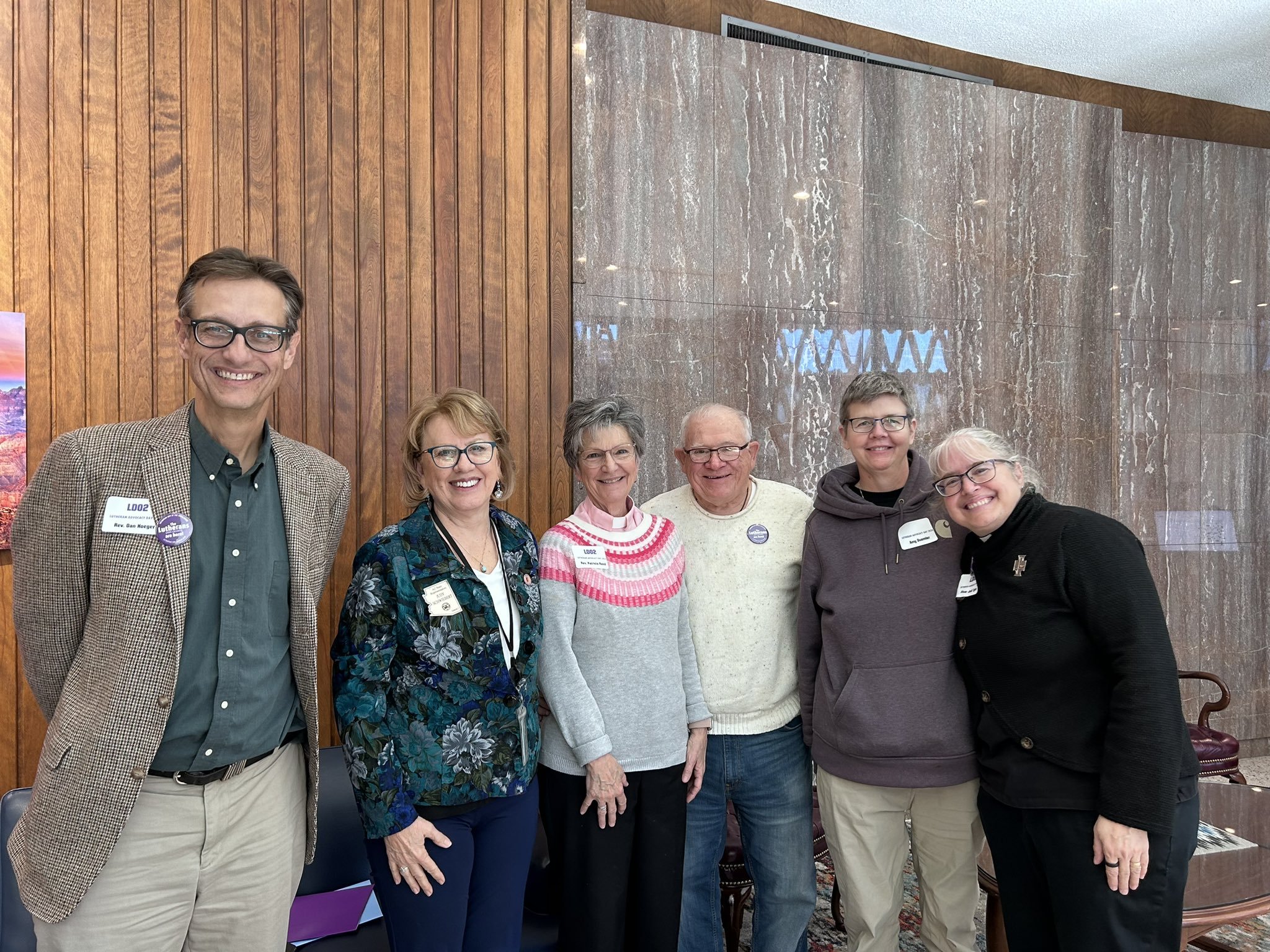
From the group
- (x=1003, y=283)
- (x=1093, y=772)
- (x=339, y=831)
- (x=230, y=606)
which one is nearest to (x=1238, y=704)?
(x=1003, y=283)

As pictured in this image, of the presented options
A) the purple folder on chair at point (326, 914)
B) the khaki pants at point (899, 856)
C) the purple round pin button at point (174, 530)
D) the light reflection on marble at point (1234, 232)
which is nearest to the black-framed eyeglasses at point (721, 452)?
the khaki pants at point (899, 856)

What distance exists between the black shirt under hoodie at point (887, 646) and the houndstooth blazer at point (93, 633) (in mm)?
1263

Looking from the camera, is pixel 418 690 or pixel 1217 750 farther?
pixel 1217 750

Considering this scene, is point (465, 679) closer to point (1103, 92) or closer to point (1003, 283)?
point (1003, 283)

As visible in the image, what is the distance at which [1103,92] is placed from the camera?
5.33m

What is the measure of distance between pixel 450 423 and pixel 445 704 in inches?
24.4

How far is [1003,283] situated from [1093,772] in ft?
10.5

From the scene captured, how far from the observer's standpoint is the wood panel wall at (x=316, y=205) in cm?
280

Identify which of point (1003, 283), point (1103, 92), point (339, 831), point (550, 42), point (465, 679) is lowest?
point (339, 831)

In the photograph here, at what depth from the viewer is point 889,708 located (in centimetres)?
211

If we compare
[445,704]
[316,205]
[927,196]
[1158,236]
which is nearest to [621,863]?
[445,704]

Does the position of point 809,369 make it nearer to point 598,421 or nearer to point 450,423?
point 598,421

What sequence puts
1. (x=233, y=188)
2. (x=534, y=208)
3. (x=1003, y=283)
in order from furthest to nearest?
(x=1003, y=283)
(x=534, y=208)
(x=233, y=188)

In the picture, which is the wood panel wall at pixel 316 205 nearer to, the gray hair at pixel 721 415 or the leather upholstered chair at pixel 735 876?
the gray hair at pixel 721 415
